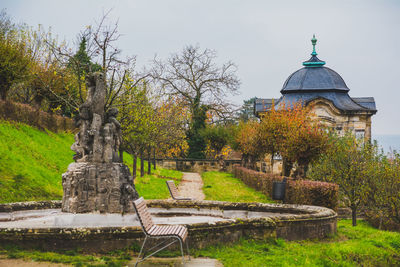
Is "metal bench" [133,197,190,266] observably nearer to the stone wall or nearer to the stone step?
the stone step

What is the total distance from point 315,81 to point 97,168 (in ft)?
104

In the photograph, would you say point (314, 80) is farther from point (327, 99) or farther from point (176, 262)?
point (176, 262)

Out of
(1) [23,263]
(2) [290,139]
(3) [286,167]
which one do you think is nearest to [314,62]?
(3) [286,167]

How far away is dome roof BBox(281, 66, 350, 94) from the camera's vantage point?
121ft

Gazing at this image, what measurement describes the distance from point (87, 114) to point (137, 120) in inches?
502

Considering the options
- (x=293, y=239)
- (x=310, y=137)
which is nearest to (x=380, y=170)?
(x=310, y=137)

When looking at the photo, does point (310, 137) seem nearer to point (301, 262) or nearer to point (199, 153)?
point (301, 262)

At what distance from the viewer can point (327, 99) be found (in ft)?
110

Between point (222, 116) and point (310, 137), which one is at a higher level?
point (222, 116)

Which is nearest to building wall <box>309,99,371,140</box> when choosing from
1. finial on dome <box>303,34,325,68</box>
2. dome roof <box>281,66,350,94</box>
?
dome roof <box>281,66,350,94</box>

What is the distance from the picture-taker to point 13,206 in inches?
375

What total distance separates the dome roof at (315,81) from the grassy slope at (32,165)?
68.1 ft

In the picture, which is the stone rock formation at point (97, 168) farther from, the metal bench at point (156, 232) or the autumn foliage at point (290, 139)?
the autumn foliage at point (290, 139)

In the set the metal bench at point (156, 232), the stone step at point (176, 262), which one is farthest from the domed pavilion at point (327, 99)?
the stone step at point (176, 262)
